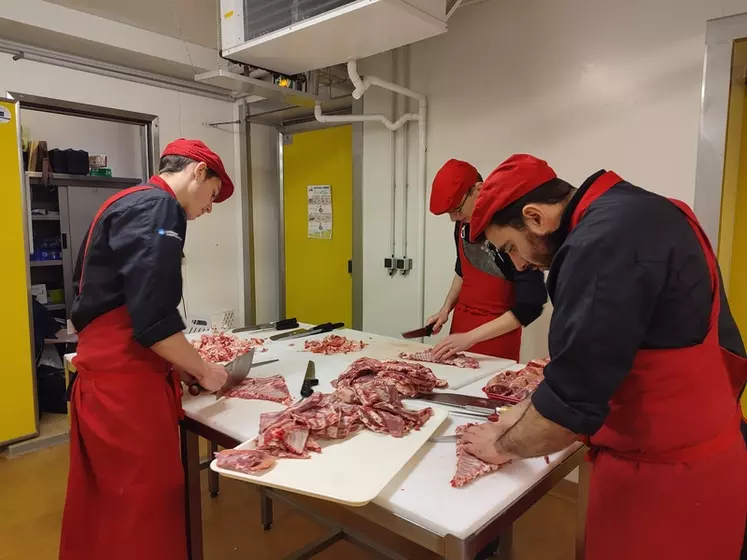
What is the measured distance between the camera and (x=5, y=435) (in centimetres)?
356

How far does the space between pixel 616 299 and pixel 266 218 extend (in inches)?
187

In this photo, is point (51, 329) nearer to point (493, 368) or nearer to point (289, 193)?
point (289, 193)

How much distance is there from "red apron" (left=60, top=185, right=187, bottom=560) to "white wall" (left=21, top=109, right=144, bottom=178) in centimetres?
411

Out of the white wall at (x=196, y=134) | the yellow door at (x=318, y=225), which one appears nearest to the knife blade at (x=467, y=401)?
the yellow door at (x=318, y=225)

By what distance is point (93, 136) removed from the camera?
5.47m

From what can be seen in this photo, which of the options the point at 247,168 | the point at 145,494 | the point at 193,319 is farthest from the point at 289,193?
the point at 145,494

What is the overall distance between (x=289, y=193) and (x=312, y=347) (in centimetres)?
302

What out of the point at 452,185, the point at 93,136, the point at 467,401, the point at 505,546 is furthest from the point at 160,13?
the point at 505,546

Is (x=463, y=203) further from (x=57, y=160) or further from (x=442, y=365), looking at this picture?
(x=57, y=160)

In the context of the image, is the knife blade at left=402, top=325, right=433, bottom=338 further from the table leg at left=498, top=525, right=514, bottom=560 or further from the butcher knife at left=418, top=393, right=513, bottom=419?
the table leg at left=498, top=525, right=514, bottom=560

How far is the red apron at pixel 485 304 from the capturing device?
2691 millimetres

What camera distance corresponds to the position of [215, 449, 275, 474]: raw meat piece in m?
1.30

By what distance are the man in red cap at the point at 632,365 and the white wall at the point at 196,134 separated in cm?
384

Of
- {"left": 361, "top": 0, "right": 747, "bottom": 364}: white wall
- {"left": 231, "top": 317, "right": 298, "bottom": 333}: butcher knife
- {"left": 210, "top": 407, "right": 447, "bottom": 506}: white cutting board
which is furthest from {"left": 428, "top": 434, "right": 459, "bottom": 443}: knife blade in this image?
{"left": 361, "top": 0, "right": 747, "bottom": 364}: white wall
